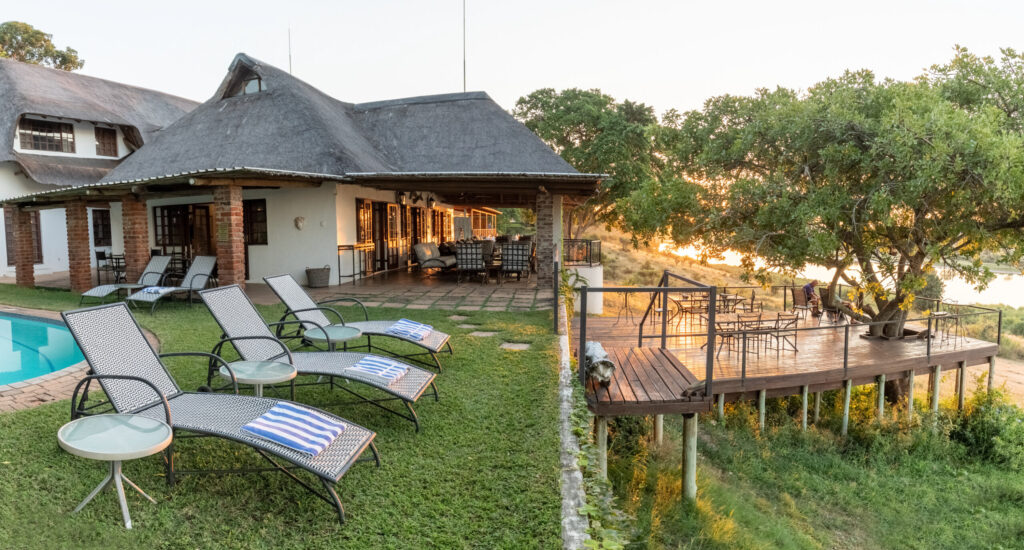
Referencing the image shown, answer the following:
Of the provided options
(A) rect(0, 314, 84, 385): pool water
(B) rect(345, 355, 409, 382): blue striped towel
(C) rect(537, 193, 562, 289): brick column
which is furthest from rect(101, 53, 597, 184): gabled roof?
(B) rect(345, 355, 409, 382): blue striped towel

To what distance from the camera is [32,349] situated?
7.30 metres

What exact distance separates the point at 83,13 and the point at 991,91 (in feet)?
82.8

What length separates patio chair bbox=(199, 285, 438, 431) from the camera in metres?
4.10

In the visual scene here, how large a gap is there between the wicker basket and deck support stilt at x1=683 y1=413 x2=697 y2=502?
27.8 feet

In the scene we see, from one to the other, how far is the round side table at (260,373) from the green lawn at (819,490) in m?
3.30

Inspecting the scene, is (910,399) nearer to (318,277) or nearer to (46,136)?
(318,277)

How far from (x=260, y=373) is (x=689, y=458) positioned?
4764 mm

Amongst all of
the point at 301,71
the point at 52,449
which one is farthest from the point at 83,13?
the point at 52,449

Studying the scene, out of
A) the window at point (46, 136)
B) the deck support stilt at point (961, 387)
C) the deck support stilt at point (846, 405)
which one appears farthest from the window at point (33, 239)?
the deck support stilt at point (961, 387)

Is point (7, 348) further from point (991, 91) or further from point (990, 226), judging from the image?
point (991, 91)

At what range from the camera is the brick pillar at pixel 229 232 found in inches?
378

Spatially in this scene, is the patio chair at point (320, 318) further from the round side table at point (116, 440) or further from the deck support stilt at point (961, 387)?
the deck support stilt at point (961, 387)

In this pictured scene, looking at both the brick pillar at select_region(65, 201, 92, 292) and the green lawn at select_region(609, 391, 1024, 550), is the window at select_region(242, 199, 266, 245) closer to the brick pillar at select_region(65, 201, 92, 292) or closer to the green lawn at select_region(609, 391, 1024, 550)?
the brick pillar at select_region(65, 201, 92, 292)

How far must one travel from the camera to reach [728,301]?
436 inches
